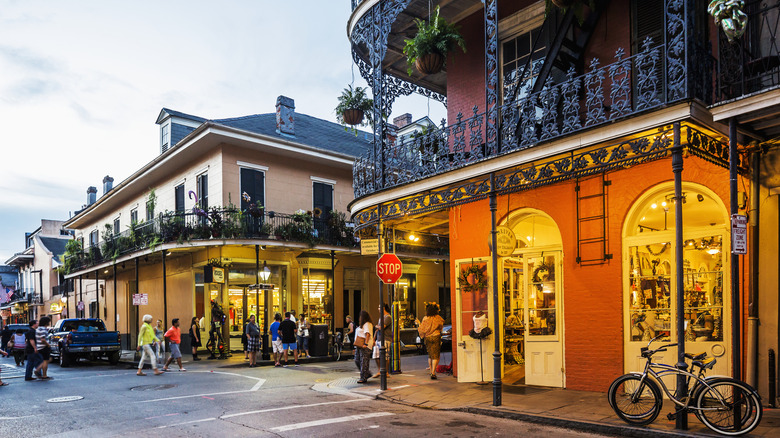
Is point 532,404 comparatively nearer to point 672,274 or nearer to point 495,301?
point 495,301

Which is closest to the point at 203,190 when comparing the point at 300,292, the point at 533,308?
the point at 300,292

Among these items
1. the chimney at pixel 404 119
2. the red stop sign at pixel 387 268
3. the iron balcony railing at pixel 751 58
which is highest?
the chimney at pixel 404 119

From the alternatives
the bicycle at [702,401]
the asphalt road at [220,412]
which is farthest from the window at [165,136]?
the bicycle at [702,401]

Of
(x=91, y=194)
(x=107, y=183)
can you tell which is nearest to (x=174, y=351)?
(x=107, y=183)

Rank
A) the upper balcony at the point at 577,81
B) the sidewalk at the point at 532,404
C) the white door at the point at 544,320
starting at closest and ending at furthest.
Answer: the sidewalk at the point at 532,404 → the upper balcony at the point at 577,81 → the white door at the point at 544,320

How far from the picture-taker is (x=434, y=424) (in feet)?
26.9

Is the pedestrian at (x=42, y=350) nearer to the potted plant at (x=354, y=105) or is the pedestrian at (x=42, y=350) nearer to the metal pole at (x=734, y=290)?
the potted plant at (x=354, y=105)

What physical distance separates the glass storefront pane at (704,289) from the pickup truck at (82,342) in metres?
18.5

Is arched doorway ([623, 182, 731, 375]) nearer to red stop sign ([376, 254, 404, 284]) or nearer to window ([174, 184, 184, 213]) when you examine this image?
red stop sign ([376, 254, 404, 284])

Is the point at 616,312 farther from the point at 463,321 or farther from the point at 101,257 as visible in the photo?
the point at 101,257

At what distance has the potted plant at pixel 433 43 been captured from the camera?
1146 cm

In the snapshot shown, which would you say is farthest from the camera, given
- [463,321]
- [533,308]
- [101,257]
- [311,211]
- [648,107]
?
[101,257]

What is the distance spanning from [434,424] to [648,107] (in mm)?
5169

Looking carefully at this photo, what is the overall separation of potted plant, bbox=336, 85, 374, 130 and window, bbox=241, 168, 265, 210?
8594mm
